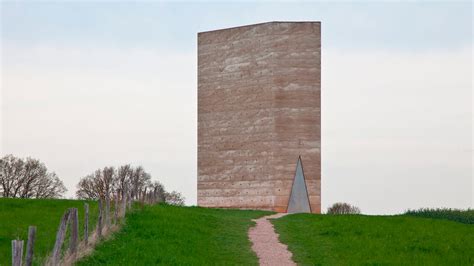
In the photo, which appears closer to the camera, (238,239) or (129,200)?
(238,239)

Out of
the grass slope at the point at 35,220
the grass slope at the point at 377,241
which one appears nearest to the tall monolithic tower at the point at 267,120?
the grass slope at the point at 35,220

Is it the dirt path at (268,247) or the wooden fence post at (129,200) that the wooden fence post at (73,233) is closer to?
the dirt path at (268,247)

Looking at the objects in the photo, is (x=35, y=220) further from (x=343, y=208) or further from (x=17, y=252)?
(x=343, y=208)

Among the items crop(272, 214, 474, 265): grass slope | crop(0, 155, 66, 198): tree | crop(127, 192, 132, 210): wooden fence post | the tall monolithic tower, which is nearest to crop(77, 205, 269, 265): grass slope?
crop(127, 192, 132, 210): wooden fence post

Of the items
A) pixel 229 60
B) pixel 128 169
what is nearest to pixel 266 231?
pixel 229 60

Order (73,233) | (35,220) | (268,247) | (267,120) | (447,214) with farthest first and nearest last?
(267,120) → (447,214) → (35,220) → (268,247) → (73,233)

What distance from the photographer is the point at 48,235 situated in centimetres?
1991

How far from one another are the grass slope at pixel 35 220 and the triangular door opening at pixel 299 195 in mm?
16022

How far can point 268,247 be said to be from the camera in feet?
67.7

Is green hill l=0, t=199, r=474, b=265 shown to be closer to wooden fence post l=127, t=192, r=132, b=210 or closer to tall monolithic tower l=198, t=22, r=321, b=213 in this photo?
wooden fence post l=127, t=192, r=132, b=210

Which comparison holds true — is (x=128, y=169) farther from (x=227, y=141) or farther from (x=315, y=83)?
(x=315, y=83)

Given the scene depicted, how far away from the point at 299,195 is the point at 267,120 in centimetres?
514

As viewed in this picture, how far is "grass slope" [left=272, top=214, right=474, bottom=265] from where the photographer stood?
18.4 meters

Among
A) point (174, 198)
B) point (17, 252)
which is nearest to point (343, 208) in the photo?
point (174, 198)
